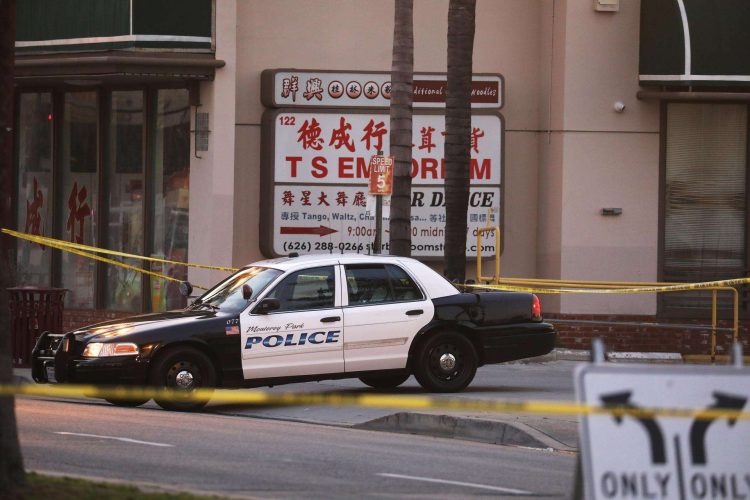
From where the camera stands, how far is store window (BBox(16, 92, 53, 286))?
2498cm

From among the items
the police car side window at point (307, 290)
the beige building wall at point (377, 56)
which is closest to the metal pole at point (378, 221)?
the beige building wall at point (377, 56)

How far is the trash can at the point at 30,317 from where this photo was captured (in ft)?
58.2

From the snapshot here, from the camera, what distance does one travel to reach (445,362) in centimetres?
1523

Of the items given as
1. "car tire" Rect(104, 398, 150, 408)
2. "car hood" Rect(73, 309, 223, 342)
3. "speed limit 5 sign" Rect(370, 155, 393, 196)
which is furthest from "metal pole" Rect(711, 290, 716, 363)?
"car tire" Rect(104, 398, 150, 408)

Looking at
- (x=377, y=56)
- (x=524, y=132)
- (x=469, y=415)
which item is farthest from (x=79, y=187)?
(x=469, y=415)

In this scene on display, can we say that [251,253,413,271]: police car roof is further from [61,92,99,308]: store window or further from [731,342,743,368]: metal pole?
[61,92,99,308]: store window

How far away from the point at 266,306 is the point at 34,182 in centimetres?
1201

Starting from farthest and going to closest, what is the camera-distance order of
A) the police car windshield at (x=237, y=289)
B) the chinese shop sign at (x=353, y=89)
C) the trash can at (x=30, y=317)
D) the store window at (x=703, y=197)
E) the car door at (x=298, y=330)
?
the chinese shop sign at (x=353, y=89)
the store window at (x=703, y=197)
the trash can at (x=30, y=317)
the police car windshield at (x=237, y=289)
the car door at (x=298, y=330)

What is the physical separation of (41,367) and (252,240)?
29.1ft

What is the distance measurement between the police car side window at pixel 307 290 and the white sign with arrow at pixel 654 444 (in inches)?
306

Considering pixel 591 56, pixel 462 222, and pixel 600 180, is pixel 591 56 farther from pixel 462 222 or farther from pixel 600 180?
pixel 462 222

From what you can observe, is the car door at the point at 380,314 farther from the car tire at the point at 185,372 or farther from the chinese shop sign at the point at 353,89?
the chinese shop sign at the point at 353,89

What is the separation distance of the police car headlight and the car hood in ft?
0.20

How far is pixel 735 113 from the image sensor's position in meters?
22.8
